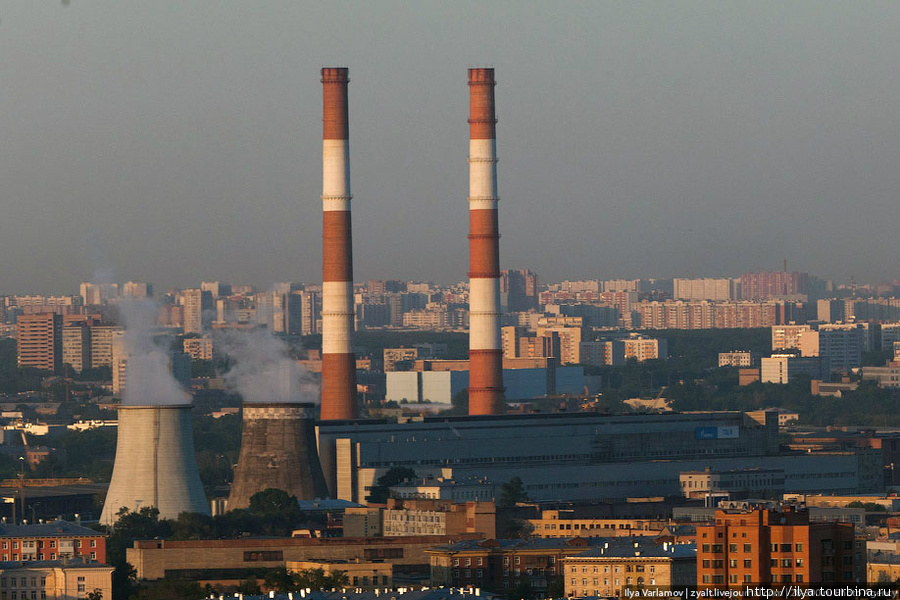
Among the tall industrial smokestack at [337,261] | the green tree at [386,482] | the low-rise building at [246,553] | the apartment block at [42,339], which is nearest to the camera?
the low-rise building at [246,553]

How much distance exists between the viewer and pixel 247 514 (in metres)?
63.8

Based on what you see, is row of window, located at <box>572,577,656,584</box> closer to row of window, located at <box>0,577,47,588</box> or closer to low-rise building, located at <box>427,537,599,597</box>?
low-rise building, located at <box>427,537,599,597</box>

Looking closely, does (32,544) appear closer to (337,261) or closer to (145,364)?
(145,364)

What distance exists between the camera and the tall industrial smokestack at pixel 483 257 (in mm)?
80750

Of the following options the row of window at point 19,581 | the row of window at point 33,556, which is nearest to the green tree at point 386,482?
the row of window at point 33,556

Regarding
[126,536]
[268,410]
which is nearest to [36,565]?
[126,536]

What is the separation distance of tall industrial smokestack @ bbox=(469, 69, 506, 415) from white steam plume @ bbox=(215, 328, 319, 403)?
4865 millimetres

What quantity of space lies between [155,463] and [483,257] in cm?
2269

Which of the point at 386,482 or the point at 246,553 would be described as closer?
the point at 246,553

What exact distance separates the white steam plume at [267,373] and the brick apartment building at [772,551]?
4041 cm

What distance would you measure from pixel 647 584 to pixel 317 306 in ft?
396

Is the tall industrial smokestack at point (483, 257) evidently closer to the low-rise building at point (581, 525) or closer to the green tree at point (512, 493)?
the green tree at point (512, 493)

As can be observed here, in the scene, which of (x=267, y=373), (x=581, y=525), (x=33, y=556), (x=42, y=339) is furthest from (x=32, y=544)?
(x=42, y=339)

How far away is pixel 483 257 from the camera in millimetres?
80500
